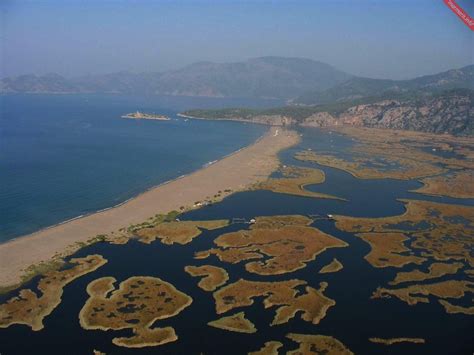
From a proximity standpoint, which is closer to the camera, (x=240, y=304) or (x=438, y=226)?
(x=240, y=304)

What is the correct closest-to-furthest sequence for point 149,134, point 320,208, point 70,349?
point 70,349, point 320,208, point 149,134

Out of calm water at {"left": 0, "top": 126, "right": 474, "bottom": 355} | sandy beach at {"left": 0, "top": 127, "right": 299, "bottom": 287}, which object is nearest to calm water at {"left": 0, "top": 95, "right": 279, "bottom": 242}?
sandy beach at {"left": 0, "top": 127, "right": 299, "bottom": 287}

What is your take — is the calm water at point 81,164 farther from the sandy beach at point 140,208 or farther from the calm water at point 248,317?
the calm water at point 248,317

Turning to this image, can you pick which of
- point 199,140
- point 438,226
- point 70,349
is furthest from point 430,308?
point 199,140

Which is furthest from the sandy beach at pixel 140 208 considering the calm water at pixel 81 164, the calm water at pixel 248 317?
the calm water at pixel 248 317

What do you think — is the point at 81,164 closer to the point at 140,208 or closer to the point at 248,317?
the point at 140,208

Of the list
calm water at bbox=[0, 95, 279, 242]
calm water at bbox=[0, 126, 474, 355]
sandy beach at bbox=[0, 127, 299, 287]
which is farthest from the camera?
calm water at bbox=[0, 95, 279, 242]

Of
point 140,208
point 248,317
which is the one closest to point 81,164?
point 140,208

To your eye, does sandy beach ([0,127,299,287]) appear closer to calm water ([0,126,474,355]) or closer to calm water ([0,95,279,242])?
calm water ([0,95,279,242])

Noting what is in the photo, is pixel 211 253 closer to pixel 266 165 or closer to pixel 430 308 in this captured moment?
pixel 430 308
